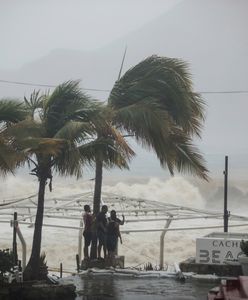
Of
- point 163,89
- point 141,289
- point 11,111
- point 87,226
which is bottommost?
point 141,289

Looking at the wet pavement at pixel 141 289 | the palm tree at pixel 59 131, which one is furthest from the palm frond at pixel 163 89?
the wet pavement at pixel 141 289

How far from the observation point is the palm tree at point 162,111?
41.4ft

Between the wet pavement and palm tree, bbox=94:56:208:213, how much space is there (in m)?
2.53

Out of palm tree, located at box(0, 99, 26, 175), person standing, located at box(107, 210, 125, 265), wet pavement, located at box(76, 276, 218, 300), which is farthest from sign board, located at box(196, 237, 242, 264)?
palm tree, located at box(0, 99, 26, 175)

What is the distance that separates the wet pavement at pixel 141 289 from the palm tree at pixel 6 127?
2.53 m

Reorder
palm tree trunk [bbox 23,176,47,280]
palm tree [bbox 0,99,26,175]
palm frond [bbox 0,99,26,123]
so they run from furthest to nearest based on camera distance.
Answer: palm tree trunk [bbox 23,176,47,280]
palm frond [bbox 0,99,26,123]
palm tree [bbox 0,99,26,175]

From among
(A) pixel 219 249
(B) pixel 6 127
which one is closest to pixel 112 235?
(A) pixel 219 249

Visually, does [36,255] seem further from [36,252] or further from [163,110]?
[163,110]

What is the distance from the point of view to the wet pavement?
10258 mm

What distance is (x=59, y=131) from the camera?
35.6 ft

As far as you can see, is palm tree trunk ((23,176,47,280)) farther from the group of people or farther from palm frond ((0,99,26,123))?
the group of people

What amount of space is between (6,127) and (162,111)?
390 cm

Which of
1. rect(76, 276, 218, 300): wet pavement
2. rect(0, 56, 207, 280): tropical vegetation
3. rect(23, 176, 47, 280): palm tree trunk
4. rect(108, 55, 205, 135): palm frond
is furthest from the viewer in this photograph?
→ rect(108, 55, 205, 135): palm frond

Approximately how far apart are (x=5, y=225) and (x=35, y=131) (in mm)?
23904
